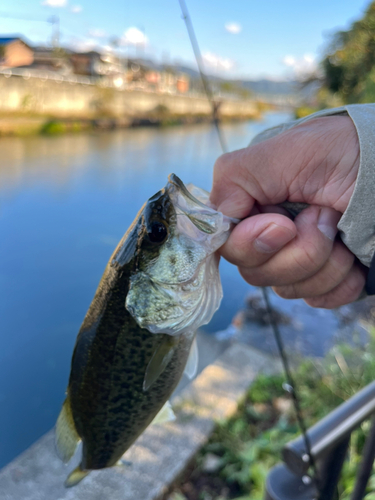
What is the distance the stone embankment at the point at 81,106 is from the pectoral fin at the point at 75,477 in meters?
3.88

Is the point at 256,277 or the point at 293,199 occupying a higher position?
the point at 293,199

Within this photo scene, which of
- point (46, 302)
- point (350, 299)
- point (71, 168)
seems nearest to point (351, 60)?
point (71, 168)

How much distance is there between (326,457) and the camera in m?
1.30

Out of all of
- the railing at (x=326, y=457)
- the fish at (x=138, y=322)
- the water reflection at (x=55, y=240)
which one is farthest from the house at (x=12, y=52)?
the railing at (x=326, y=457)

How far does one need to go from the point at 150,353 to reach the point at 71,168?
20.7 ft

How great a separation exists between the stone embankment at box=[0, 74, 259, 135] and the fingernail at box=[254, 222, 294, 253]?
3507mm

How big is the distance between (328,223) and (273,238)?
19 centimetres

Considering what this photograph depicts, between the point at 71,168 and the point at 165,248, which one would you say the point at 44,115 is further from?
the point at 165,248

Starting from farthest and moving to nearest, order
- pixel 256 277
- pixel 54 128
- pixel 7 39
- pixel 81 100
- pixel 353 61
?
1. pixel 81 100
2. pixel 353 61
3. pixel 54 128
4. pixel 7 39
5. pixel 256 277

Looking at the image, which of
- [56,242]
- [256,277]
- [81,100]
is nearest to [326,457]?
[256,277]

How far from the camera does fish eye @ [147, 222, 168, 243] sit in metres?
0.91

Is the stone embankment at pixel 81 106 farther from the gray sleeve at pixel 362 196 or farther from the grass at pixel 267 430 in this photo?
the gray sleeve at pixel 362 196

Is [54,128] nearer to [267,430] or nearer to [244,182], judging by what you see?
[267,430]

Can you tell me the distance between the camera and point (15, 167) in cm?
621
